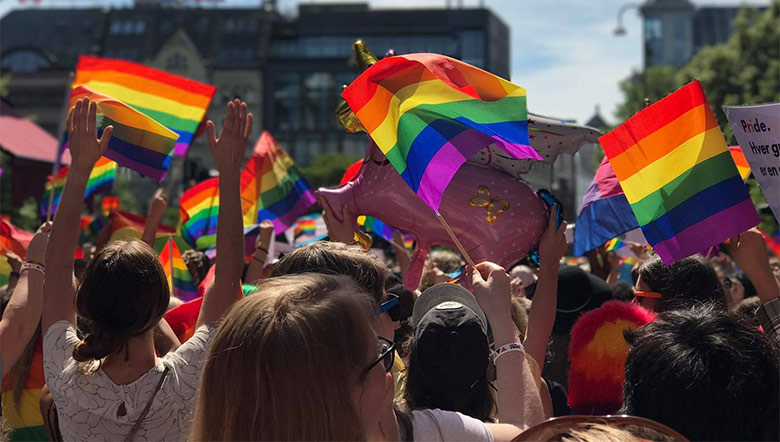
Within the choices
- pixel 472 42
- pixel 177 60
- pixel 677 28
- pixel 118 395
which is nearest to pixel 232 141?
pixel 118 395

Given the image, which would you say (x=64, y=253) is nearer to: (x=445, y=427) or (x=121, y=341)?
(x=121, y=341)

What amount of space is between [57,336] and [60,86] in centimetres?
6547

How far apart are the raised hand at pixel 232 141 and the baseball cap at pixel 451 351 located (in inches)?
31.0

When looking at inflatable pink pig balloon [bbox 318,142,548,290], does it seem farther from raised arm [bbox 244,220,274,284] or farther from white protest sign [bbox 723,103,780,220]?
white protest sign [bbox 723,103,780,220]

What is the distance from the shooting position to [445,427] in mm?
2309

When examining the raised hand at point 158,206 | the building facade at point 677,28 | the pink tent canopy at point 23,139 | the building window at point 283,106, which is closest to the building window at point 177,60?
the building window at point 283,106

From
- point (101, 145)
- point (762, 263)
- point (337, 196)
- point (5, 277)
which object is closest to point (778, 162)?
point (762, 263)

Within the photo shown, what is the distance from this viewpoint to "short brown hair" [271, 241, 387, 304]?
2.68 metres

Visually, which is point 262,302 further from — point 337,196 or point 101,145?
point 337,196

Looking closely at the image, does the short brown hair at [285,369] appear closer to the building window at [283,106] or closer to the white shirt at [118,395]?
the white shirt at [118,395]

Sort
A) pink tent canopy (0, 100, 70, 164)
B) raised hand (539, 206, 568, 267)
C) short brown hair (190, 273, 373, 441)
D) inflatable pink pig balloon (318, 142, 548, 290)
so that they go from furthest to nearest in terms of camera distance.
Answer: pink tent canopy (0, 100, 70, 164), inflatable pink pig balloon (318, 142, 548, 290), raised hand (539, 206, 568, 267), short brown hair (190, 273, 373, 441)

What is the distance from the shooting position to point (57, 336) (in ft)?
9.25

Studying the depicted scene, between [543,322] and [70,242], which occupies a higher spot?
[70,242]

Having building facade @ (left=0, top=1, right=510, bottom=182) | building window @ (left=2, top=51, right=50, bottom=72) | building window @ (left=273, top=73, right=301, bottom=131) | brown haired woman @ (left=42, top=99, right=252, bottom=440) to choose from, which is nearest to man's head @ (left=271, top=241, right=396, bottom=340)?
brown haired woman @ (left=42, top=99, right=252, bottom=440)
